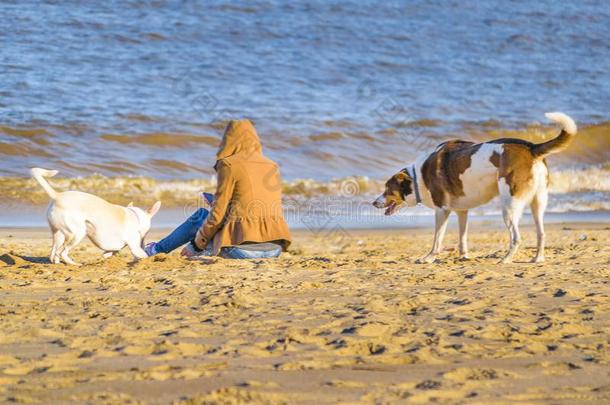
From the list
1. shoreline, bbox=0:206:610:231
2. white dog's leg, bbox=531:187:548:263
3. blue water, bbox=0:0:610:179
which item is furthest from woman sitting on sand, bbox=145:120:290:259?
blue water, bbox=0:0:610:179

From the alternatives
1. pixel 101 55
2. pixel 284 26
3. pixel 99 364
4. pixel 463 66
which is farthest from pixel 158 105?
pixel 99 364

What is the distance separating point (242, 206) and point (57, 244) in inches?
60.3

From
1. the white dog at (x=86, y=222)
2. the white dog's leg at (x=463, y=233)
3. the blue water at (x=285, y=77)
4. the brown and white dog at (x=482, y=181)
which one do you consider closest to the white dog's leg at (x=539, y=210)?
the brown and white dog at (x=482, y=181)

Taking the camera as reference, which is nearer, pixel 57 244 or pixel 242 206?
pixel 57 244

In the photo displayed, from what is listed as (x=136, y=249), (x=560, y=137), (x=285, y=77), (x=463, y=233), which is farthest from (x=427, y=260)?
(x=285, y=77)

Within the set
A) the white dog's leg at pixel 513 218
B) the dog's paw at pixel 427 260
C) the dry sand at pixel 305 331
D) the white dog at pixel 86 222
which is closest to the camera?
the dry sand at pixel 305 331

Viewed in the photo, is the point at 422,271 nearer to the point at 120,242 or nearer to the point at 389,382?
the point at 120,242

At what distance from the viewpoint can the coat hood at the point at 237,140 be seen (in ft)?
24.5

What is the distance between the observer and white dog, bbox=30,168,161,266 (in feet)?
23.4

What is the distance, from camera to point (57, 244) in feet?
24.1

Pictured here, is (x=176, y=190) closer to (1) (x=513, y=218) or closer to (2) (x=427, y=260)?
(2) (x=427, y=260)

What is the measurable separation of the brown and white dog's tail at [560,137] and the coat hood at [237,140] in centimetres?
231

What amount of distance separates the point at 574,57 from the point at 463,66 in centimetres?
463

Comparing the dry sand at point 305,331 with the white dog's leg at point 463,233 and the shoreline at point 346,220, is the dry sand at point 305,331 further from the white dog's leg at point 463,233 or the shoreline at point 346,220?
the shoreline at point 346,220
